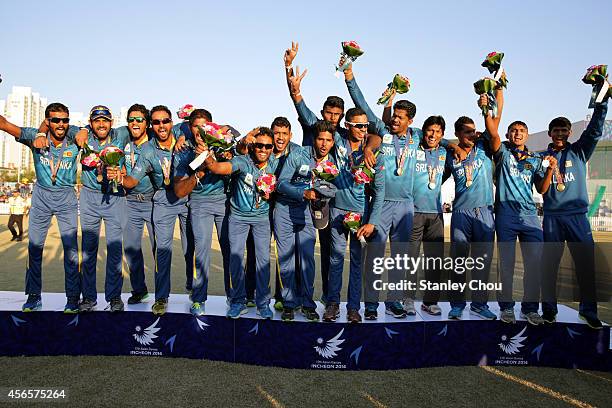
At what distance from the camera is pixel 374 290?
502 cm

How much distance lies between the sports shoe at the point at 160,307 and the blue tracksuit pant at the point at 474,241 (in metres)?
3.38

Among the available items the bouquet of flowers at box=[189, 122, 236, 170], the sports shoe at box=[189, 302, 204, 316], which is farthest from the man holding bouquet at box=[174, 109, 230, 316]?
the bouquet of flowers at box=[189, 122, 236, 170]

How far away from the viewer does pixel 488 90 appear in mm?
5051

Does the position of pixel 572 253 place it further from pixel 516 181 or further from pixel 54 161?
pixel 54 161

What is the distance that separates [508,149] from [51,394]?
556 cm

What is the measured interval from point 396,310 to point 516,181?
2129mm

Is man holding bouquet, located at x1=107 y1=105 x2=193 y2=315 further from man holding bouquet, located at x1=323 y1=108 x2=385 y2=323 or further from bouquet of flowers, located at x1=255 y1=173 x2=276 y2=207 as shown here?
man holding bouquet, located at x1=323 y1=108 x2=385 y2=323

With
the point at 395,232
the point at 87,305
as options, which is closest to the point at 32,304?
the point at 87,305

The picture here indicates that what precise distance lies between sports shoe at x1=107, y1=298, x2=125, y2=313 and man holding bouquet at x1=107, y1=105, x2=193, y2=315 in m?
0.39

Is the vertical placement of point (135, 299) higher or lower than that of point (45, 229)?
lower

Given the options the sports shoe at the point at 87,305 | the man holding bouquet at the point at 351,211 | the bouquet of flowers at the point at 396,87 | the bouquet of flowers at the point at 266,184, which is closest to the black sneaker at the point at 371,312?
the man holding bouquet at the point at 351,211

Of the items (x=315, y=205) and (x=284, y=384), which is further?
(x=315, y=205)

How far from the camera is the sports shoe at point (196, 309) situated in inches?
191

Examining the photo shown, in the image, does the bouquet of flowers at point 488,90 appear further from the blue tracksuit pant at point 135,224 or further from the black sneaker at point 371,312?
the blue tracksuit pant at point 135,224
